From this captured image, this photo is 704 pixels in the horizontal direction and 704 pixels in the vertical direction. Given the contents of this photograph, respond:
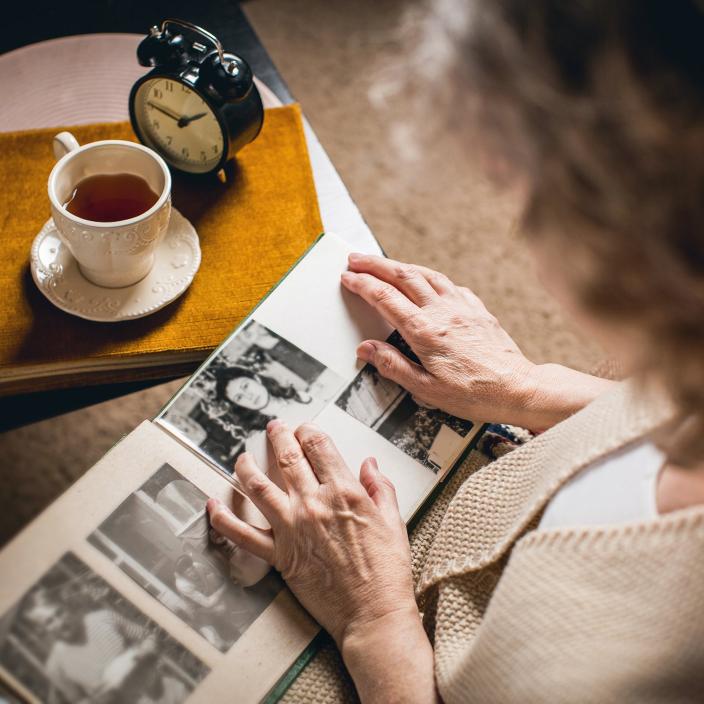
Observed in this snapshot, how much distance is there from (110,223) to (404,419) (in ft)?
1.20

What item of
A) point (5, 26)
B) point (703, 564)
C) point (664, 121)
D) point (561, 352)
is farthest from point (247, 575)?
point (561, 352)

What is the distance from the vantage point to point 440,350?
0.78 m

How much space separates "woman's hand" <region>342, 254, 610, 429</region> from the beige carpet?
1.80ft

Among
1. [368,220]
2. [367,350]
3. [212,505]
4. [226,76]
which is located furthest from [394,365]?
[368,220]

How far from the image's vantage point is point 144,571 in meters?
0.65

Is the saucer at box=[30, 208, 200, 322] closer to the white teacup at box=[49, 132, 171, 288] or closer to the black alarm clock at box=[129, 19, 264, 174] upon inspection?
the white teacup at box=[49, 132, 171, 288]

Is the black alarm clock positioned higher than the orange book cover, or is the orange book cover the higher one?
the black alarm clock

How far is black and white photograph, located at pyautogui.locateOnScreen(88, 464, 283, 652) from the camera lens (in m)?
0.64

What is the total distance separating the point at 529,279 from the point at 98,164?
1276 mm

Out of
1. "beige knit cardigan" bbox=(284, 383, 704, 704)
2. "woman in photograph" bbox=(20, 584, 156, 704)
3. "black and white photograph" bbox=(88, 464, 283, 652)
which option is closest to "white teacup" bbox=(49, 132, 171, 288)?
"black and white photograph" bbox=(88, 464, 283, 652)

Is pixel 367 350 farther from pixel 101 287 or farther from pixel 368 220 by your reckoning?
pixel 368 220

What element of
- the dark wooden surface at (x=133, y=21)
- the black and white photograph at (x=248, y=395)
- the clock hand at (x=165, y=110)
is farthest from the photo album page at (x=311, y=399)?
the dark wooden surface at (x=133, y=21)

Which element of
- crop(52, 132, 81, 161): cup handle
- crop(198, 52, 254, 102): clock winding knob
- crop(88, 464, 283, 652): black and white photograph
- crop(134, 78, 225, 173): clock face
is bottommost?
crop(88, 464, 283, 652): black and white photograph

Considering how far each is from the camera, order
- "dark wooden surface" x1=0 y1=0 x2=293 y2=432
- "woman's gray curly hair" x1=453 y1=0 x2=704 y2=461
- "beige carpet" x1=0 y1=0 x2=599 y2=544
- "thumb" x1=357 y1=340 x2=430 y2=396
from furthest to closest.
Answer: "beige carpet" x1=0 y1=0 x2=599 y2=544 → "dark wooden surface" x1=0 y1=0 x2=293 y2=432 → "thumb" x1=357 y1=340 x2=430 y2=396 → "woman's gray curly hair" x1=453 y1=0 x2=704 y2=461
